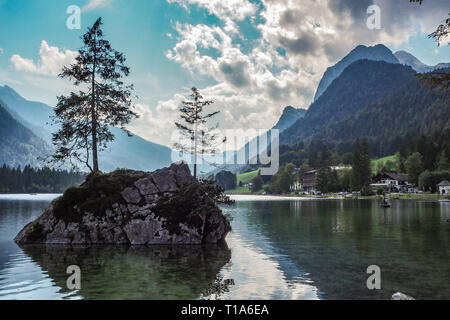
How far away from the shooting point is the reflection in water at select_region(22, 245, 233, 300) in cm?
1689

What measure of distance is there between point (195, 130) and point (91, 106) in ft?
44.4

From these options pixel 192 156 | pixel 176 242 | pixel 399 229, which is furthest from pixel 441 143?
pixel 176 242

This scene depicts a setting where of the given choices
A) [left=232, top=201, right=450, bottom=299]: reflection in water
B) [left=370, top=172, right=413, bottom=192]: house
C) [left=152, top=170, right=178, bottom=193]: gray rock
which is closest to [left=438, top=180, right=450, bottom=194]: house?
[left=370, top=172, right=413, bottom=192]: house

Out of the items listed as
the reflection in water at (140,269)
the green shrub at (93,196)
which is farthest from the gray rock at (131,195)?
the reflection in water at (140,269)

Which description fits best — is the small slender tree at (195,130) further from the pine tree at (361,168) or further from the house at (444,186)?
the pine tree at (361,168)

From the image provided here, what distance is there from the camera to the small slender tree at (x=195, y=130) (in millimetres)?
46781

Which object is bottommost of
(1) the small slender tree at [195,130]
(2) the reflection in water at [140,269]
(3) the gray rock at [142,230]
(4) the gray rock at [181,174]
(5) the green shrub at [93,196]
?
(2) the reflection in water at [140,269]

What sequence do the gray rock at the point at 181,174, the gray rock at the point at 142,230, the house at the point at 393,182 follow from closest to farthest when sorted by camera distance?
the gray rock at the point at 142,230, the gray rock at the point at 181,174, the house at the point at 393,182

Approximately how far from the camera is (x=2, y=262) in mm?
23922

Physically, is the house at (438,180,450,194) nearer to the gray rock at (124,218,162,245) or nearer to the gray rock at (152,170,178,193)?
the gray rock at (152,170,178,193)

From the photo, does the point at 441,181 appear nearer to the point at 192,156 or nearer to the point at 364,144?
the point at 364,144

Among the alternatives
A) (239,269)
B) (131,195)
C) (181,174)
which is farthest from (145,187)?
(239,269)

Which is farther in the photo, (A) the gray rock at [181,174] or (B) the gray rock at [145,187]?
(A) the gray rock at [181,174]

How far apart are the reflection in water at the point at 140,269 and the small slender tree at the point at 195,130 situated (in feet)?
60.3
